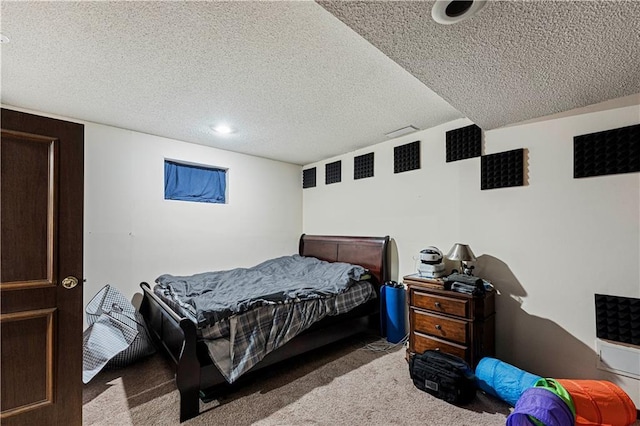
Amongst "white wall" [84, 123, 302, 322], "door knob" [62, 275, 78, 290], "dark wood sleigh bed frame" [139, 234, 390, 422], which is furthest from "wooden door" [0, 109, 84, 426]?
"white wall" [84, 123, 302, 322]

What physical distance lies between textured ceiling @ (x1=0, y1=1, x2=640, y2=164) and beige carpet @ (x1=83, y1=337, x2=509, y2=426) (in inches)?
86.4

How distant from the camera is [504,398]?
1.94m

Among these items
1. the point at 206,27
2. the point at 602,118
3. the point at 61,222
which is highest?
the point at 206,27

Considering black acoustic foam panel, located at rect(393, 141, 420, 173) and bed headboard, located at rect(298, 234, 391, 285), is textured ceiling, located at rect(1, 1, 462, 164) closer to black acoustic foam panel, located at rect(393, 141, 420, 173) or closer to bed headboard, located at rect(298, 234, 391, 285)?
black acoustic foam panel, located at rect(393, 141, 420, 173)

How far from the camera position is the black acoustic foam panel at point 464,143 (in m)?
2.68

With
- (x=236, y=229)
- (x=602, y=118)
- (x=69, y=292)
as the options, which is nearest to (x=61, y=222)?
(x=69, y=292)

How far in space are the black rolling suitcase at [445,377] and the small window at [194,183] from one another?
3.20 meters

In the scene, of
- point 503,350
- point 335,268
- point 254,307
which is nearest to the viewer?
point 254,307

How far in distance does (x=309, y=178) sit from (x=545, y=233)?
10.8 ft

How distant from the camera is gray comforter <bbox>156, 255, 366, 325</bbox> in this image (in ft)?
6.97

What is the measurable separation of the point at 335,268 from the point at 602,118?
Result: 2724 mm

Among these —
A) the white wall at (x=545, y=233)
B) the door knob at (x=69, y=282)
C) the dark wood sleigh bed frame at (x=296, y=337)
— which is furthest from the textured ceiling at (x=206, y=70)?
the dark wood sleigh bed frame at (x=296, y=337)

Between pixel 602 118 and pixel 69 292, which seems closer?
pixel 69 292

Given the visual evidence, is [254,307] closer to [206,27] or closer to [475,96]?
[206,27]
